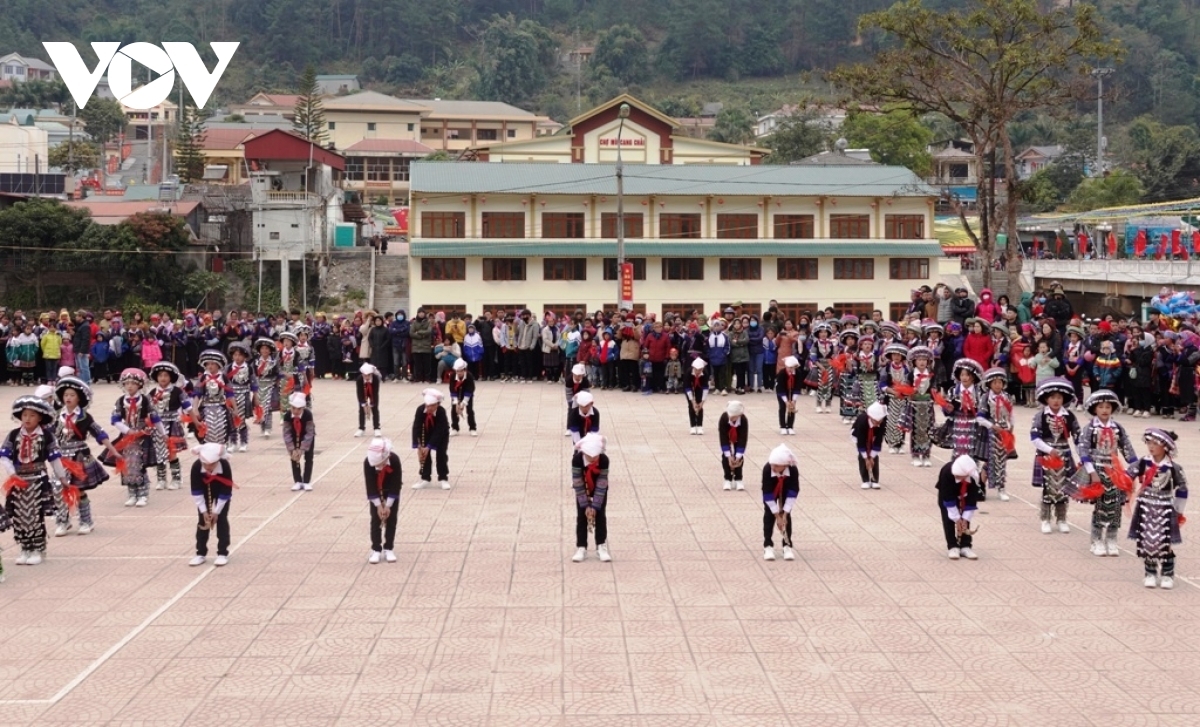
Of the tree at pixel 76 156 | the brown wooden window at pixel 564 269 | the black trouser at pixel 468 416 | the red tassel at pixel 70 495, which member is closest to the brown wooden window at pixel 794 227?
the brown wooden window at pixel 564 269

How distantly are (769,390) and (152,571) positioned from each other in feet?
63.6

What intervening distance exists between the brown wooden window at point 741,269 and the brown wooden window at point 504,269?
299 inches

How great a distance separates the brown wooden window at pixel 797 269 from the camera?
52.0 meters

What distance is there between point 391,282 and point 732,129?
5824 centimetres

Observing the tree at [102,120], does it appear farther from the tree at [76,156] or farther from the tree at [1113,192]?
the tree at [1113,192]

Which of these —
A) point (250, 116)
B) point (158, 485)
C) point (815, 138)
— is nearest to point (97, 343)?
point (158, 485)

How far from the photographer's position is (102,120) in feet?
372

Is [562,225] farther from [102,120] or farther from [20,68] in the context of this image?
Result: [20,68]

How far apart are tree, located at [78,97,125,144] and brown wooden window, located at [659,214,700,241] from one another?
74.2m

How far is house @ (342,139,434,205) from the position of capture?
99.5m

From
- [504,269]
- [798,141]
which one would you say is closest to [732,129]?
[798,141]

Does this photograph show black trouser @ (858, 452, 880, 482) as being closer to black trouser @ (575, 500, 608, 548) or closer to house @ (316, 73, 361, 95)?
black trouser @ (575, 500, 608, 548)

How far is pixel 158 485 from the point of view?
1831cm

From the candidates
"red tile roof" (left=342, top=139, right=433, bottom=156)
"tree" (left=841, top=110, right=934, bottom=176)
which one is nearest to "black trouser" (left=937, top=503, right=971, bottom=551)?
"tree" (left=841, top=110, right=934, bottom=176)
